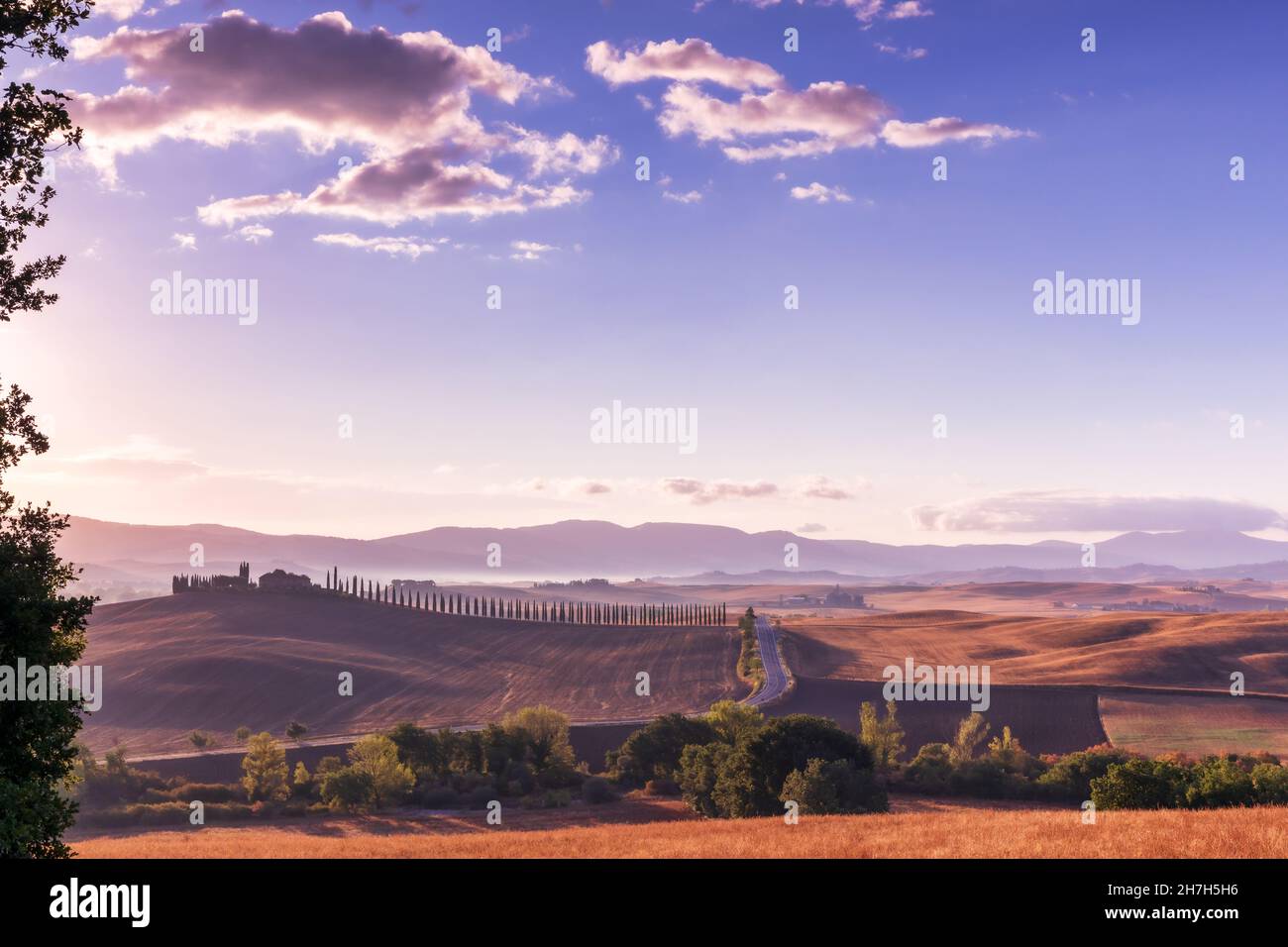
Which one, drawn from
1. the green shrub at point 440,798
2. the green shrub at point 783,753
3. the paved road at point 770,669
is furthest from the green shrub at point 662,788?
the paved road at point 770,669

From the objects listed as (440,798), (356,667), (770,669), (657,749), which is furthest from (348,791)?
(770,669)

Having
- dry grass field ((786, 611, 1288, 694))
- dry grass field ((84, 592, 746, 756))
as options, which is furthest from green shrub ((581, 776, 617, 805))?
dry grass field ((786, 611, 1288, 694))

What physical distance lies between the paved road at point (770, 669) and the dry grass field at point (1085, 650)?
346cm

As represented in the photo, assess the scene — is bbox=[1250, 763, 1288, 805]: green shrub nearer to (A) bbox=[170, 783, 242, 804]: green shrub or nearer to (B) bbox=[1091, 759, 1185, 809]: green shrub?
(B) bbox=[1091, 759, 1185, 809]: green shrub

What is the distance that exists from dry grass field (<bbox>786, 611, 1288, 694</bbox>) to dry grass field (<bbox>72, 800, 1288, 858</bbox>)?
95.5m

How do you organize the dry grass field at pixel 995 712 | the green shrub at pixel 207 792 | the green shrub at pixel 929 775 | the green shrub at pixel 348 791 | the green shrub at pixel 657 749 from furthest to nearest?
the dry grass field at pixel 995 712
the green shrub at pixel 207 792
the green shrub at pixel 657 749
the green shrub at pixel 348 791
the green shrub at pixel 929 775

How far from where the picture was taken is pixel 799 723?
1964 inches

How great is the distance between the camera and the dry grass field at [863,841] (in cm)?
2183

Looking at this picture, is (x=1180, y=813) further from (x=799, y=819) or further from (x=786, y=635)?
(x=786, y=635)

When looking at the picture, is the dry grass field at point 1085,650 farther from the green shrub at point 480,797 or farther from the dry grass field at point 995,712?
the green shrub at point 480,797

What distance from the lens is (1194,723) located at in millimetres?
94625

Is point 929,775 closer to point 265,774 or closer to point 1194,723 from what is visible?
point 265,774
